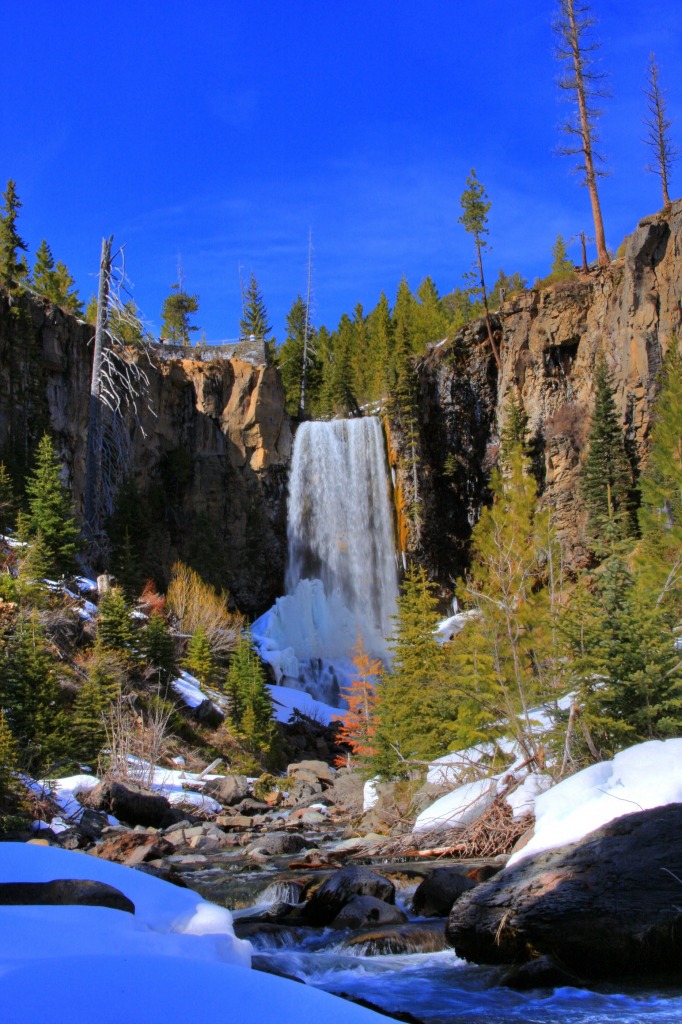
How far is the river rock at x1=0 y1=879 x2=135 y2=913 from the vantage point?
477 centimetres

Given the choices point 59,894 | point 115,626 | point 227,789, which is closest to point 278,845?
point 227,789

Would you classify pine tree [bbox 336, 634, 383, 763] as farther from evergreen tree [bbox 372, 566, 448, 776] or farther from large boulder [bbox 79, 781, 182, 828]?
large boulder [bbox 79, 781, 182, 828]

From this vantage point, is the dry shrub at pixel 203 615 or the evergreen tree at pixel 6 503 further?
the dry shrub at pixel 203 615

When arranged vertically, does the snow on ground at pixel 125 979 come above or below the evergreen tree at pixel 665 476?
below

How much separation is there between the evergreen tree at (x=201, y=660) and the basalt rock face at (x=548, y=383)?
614 inches

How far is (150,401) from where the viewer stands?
125ft

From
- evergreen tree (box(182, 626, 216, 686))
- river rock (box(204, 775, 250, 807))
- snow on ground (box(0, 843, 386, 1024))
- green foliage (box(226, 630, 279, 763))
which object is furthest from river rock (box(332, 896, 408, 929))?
evergreen tree (box(182, 626, 216, 686))

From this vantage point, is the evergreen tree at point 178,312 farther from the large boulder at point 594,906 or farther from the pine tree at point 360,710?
the large boulder at point 594,906

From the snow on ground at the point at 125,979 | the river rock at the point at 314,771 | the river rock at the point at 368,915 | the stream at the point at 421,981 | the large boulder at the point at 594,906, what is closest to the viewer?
the snow on ground at the point at 125,979

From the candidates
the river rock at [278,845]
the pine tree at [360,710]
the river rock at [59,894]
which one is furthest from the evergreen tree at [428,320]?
the river rock at [59,894]

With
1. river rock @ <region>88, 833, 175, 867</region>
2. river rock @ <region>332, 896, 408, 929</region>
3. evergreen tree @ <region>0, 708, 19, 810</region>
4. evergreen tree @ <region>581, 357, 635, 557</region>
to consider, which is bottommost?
river rock @ <region>332, 896, 408, 929</region>

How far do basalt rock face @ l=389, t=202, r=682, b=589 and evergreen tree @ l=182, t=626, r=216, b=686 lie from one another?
15.6m

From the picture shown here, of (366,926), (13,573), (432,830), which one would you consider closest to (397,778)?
(432,830)

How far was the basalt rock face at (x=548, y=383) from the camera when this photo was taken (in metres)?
33.2
